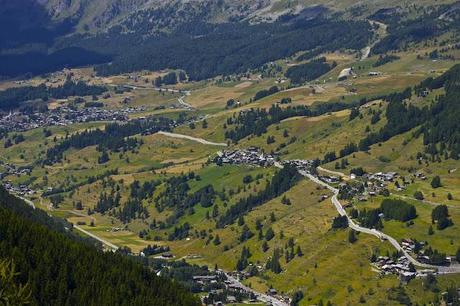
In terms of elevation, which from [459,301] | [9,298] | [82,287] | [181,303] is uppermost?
[9,298]

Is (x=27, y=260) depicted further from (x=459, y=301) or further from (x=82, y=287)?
(x=459, y=301)

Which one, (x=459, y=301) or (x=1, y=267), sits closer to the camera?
(x=1, y=267)

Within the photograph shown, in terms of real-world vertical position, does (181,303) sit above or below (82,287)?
below

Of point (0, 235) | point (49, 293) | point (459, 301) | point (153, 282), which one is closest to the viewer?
point (49, 293)

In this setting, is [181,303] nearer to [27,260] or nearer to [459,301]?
[27,260]

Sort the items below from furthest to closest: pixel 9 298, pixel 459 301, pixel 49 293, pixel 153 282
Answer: pixel 459 301, pixel 153 282, pixel 49 293, pixel 9 298

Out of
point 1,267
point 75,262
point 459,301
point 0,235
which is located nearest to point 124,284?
point 75,262

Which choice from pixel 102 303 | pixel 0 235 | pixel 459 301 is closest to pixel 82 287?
pixel 102 303
